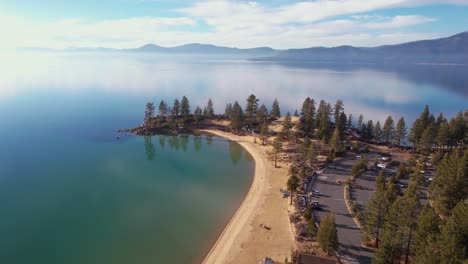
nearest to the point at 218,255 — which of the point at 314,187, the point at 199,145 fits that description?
the point at 314,187

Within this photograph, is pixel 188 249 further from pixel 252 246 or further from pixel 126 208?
pixel 126 208

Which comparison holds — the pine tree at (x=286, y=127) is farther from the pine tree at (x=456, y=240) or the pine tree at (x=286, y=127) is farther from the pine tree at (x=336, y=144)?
the pine tree at (x=456, y=240)

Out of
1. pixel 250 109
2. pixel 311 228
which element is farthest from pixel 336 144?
pixel 250 109

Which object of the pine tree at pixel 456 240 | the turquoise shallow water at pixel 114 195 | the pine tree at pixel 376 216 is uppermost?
the pine tree at pixel 456 240

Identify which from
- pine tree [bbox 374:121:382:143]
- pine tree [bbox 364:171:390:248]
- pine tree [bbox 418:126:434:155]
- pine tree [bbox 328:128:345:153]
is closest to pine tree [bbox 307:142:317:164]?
pine tree [bbox 328:128:345:153]

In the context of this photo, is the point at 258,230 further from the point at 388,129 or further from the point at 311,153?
the point at 388,129

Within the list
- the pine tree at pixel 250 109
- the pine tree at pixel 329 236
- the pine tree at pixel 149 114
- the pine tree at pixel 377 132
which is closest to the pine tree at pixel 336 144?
the pine tree at pixel 377 132
